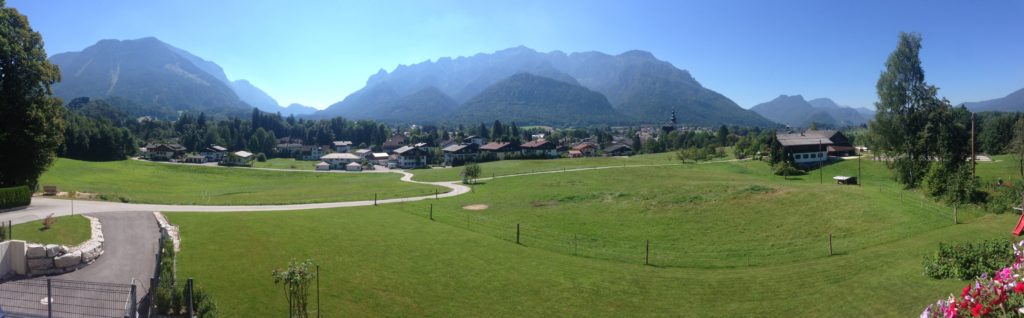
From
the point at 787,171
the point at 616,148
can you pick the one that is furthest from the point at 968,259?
the point at 616,148

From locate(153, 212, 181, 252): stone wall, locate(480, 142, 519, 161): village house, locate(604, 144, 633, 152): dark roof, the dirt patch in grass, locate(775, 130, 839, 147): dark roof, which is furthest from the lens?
locate(604, 144, 633, 152): dark roof

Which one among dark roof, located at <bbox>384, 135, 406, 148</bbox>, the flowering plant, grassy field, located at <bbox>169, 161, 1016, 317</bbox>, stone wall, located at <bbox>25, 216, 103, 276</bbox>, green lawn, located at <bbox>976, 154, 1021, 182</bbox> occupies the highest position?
dark roof, located at <bbox>384, 135, 406, 148</bbox>

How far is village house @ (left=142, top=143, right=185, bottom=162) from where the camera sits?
129500mm

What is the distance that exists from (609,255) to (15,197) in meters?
35.0

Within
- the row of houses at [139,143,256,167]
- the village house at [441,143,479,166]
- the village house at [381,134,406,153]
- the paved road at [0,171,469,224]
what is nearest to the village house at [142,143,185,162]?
the row of houses at [139,143,256,167]

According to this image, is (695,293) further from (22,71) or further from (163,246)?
(22,71)

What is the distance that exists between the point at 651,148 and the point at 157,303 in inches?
5477

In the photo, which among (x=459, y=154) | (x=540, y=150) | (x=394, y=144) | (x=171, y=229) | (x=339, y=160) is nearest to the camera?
(x=171, y=229)

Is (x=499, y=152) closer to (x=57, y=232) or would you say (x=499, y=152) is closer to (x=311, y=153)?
(x=311, y=153)

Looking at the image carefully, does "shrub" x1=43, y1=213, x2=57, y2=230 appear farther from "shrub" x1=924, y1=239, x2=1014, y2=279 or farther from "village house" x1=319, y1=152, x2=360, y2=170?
"village house" x1=319, y1=152, x2=360, y2=170

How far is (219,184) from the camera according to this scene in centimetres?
7944

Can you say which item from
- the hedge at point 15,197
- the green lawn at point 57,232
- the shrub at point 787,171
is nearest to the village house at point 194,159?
the hedge at point 15,197

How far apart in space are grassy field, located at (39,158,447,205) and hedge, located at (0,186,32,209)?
9047 millimetres

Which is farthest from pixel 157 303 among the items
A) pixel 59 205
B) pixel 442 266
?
pixel 59 205
